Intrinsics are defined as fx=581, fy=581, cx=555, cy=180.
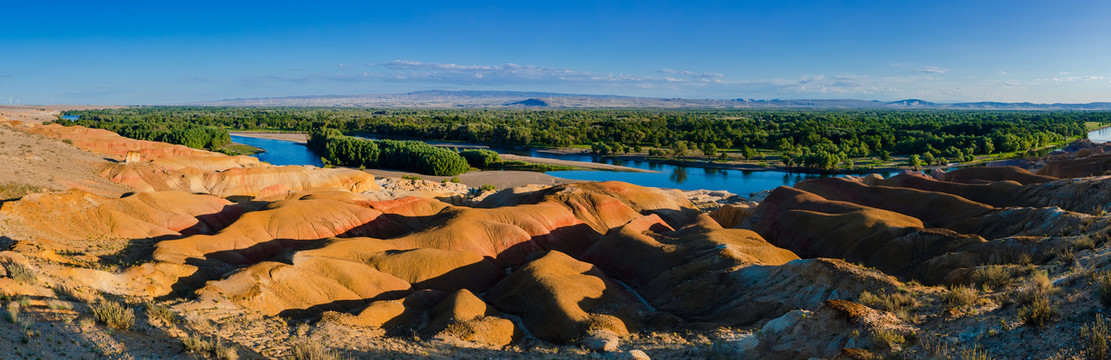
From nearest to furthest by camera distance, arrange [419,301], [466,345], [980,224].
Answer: [466,345] → [419,301] → [980,224]

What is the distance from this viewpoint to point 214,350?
639 inches

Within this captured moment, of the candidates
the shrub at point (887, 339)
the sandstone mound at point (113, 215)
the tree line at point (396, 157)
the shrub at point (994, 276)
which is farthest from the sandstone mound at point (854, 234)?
the tree line at point (396, 157)

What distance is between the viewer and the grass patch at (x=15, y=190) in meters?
40.9

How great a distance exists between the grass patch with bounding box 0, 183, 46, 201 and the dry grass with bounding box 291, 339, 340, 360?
1451 inches

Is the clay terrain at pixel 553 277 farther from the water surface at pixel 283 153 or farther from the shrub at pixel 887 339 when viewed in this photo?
the water surface at pixel 283 153

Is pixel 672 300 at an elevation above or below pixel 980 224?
below

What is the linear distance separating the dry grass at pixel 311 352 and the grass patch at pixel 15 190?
3684cm

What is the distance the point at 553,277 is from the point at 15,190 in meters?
41.6

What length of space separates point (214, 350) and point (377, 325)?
299 inches

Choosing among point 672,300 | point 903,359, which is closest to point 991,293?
point 903,359

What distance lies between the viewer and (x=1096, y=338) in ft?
37.8

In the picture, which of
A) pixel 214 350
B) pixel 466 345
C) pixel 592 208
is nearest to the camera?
pixel 214 350

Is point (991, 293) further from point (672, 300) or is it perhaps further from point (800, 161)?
point (800, 161)

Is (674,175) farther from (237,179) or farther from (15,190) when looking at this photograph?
(15,190)
